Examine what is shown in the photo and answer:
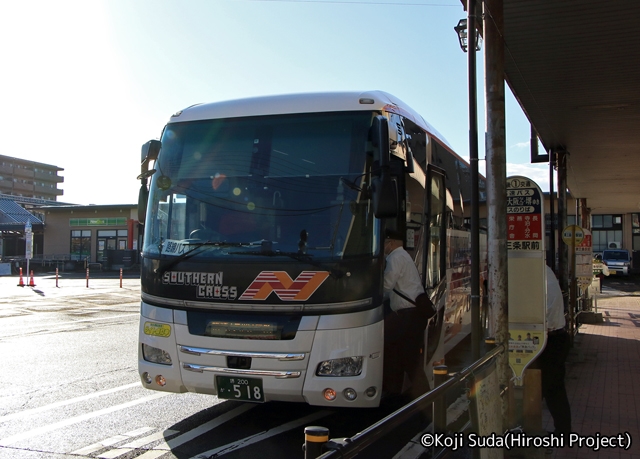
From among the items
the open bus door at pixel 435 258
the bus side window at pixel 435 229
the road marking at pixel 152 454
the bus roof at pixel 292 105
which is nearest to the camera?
the road marking at pixel 152 454

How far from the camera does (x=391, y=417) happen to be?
9.00 ft

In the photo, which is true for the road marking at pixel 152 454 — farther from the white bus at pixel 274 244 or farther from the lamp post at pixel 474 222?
the lamp post at pixel 474 222

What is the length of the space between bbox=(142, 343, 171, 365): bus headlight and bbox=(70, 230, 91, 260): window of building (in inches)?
1951

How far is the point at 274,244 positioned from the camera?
5.64m

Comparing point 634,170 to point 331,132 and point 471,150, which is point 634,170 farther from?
point 331,132

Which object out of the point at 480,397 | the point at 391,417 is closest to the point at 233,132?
the point at 480,397

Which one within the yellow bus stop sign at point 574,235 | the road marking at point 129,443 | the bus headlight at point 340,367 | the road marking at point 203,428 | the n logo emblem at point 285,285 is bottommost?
the road marking at point 203,428

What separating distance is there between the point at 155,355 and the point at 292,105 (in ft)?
9.59

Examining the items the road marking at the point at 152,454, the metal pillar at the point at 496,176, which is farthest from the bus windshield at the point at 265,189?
the road marking at the point at 152,454

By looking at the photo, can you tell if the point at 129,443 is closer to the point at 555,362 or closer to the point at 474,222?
the point at 555,362

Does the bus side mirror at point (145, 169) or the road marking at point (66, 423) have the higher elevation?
the bus side mirror at point (145, 169)

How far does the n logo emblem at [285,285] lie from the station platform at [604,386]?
254 centimetres

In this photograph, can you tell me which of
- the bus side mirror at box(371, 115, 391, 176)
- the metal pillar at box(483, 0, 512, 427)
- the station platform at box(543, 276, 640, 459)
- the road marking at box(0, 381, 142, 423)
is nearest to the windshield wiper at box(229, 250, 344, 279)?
the bus side mirror at box(371, 115, 391, 176)

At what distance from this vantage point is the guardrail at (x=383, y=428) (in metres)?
2.33
